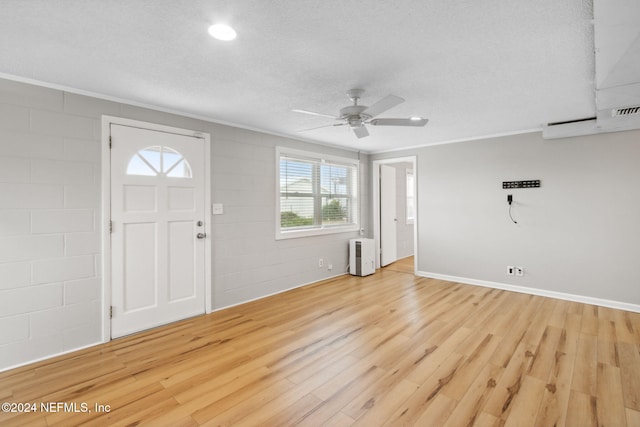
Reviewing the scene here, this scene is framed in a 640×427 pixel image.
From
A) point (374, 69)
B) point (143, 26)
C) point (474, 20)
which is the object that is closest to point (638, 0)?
point (474, 20)

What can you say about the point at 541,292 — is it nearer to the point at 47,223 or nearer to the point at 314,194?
the point at 314,194

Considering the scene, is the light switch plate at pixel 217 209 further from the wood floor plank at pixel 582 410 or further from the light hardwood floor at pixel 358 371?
the wood floor plank at pixel 582 410

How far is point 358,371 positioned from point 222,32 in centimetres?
257

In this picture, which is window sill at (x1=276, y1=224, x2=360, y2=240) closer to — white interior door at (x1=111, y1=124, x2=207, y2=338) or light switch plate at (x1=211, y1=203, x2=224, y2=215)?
light switch plate at (x1=211, y1=203, x2=224, y2=215)

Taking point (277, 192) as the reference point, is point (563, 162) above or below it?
above

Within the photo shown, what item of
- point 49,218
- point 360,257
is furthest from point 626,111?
point 49,218

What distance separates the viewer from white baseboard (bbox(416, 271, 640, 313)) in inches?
148

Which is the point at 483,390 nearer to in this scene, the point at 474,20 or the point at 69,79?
the point at 474,20

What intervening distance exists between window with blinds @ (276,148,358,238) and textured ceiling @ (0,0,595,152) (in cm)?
140

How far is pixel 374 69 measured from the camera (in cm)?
241

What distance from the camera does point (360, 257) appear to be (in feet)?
18.1

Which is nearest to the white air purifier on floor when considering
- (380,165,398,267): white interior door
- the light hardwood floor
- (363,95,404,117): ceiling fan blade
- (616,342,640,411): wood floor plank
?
(380,165,398,267): white interior door

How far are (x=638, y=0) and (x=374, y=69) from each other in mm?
1451

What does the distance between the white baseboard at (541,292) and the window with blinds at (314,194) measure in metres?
1.80
